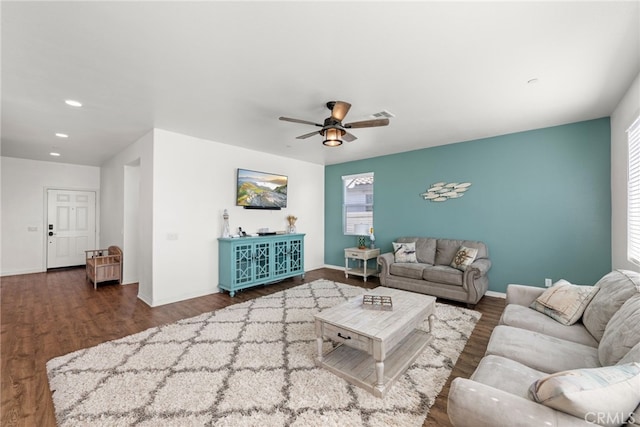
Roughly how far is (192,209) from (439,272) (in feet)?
13.4

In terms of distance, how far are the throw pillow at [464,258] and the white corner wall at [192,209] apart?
3.56 meters

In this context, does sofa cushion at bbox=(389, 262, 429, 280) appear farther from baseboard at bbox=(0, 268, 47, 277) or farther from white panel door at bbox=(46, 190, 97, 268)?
baseboard at bbox=(0, 268, 47, 277)

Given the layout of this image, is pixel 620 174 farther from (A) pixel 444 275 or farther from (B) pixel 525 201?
(A) pixel 444 275

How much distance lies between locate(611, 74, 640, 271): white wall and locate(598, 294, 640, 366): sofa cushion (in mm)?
1550

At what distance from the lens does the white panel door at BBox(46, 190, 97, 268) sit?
6.36 metres

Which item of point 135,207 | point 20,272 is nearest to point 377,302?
point 135,207

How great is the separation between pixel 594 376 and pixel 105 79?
3.98 m

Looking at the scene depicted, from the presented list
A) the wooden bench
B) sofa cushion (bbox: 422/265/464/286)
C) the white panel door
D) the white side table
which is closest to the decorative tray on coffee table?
sofa cushion (bbox: 422/265/464/286)

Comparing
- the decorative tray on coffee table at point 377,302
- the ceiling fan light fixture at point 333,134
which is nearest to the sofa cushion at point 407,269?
A: the decorative tray on coffee table at point 377,302

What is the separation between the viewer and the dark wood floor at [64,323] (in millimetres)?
1923

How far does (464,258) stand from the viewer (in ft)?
13.5

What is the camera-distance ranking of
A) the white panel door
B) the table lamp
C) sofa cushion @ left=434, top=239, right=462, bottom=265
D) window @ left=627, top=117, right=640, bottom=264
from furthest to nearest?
the white panel door → the table lamp → sofa cushion @ left=434, top=239, right=462, bottom=265 → window @ left=627, top=117, right=640, bottom=264

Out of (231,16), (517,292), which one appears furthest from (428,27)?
(517,292)

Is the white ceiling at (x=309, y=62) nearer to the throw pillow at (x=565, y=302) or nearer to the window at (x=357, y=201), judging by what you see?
the throw pillow at (x=565, y=302)
